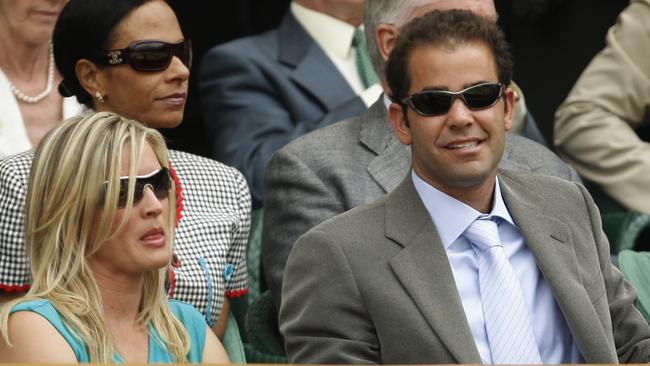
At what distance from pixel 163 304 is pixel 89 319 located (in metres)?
0.29

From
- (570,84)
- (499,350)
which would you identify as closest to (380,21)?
(499,350)

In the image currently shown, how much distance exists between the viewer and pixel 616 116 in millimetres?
5629

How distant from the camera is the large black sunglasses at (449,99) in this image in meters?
3.75

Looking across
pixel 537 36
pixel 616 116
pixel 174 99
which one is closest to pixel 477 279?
pixel 174 99

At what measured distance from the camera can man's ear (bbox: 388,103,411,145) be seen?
12.7 feet

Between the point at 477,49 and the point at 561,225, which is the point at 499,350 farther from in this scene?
the point at 477,49

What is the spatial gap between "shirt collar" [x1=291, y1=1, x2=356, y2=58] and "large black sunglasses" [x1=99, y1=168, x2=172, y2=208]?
5.73 feet

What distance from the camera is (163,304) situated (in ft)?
13.3

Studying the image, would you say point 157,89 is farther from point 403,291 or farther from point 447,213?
point 403,291

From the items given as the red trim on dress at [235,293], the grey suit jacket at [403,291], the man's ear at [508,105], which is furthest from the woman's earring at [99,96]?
the man's ear at [508,105]

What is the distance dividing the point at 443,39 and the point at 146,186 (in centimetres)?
81

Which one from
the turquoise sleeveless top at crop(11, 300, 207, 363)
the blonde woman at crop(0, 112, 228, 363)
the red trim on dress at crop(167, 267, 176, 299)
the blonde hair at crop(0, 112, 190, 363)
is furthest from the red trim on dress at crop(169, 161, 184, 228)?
A: the blonde hair at crop(0, 112, 190, 363)

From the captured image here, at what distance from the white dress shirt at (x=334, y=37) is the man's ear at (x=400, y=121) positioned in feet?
5.54

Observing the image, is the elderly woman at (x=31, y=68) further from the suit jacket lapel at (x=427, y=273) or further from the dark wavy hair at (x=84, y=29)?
the suit jacket lapel at (x=427, y=273)
